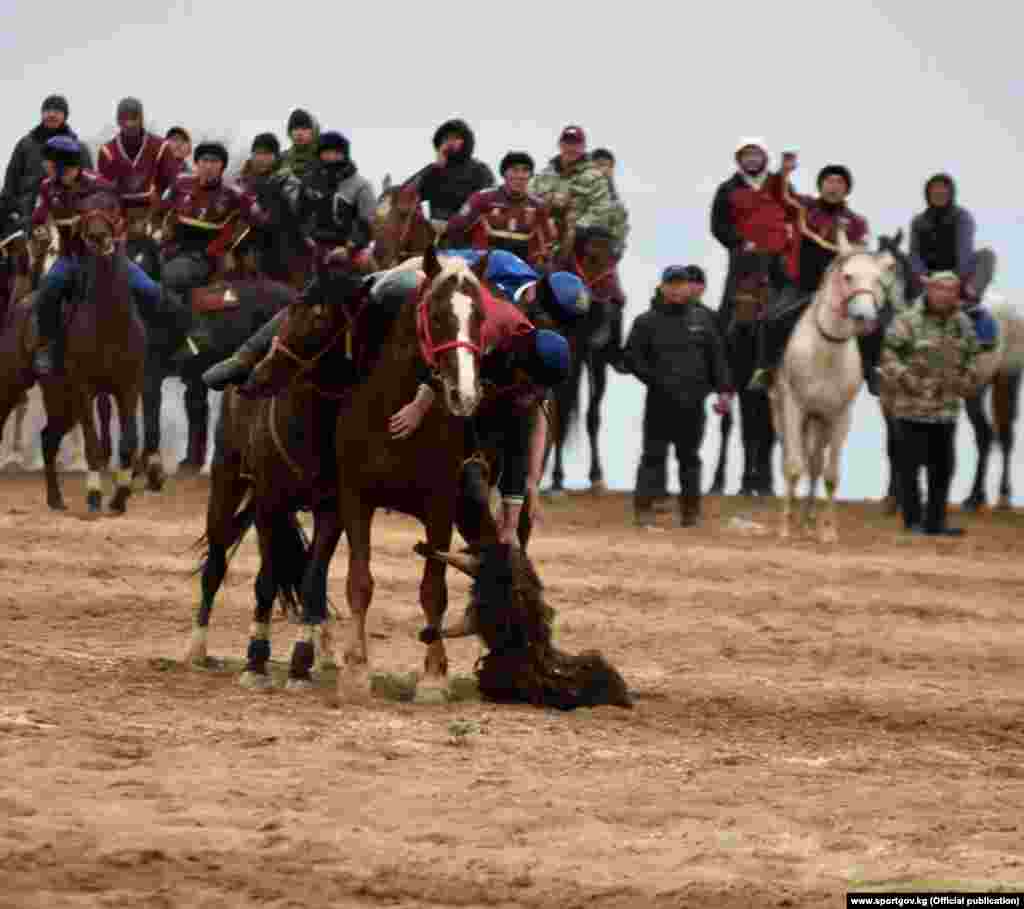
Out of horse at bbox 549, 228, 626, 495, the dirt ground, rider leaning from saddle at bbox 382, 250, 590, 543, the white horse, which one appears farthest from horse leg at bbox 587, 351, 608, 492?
rider leaning from saddle at bbox 382, 250, 590, 543

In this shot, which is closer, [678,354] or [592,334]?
[678,354]

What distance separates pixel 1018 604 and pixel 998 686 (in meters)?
5.06

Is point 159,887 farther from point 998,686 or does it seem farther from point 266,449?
point 998,686

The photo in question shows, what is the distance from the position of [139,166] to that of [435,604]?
1427cm

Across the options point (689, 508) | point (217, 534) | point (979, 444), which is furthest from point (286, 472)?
point (979, 444)

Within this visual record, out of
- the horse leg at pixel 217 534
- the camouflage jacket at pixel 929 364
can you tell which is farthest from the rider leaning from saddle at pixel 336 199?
the horse leg at pixel 217 534

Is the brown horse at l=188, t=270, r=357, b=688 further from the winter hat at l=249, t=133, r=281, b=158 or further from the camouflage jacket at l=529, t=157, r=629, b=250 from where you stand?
the winter hat at l=249, t=133, r=281, b=158

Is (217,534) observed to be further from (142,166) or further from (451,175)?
(142,166)

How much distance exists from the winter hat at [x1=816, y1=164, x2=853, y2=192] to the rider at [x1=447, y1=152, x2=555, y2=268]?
7.83 feet

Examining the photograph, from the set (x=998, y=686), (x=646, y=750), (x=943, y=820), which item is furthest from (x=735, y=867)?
(x=998, y=686)

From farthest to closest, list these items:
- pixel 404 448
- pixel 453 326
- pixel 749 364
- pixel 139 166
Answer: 1. pixel 749 364
2. pixel 139 166
3. pixel 404 448
4. pixel 453 326

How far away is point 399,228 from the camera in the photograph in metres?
25.7

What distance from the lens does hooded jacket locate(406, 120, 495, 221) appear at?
89.1 feet

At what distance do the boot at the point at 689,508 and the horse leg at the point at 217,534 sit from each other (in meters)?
11.0
